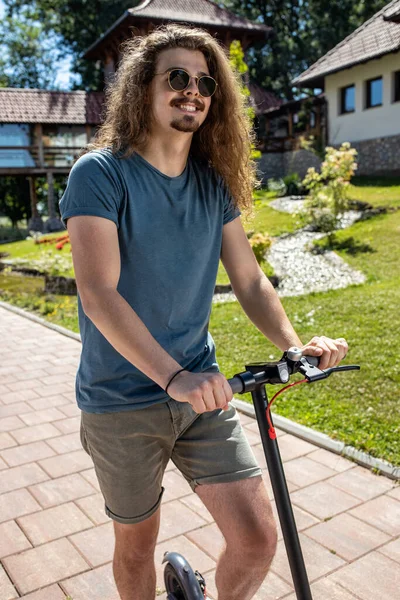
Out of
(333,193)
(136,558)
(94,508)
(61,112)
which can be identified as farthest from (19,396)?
(61,112)

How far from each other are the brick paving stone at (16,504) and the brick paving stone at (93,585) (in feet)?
2.43

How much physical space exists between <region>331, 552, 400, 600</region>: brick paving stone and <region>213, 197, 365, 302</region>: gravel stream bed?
217 inches

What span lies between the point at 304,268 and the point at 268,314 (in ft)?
29.8

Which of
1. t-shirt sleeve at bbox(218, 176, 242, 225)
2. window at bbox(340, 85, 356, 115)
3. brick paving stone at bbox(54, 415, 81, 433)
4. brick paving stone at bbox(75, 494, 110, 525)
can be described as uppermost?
window at bbox(340, 85, 356, 115)

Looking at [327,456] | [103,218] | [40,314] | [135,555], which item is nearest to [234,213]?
[103,218]

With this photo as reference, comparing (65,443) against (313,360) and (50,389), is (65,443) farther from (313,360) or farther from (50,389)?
(313,360)

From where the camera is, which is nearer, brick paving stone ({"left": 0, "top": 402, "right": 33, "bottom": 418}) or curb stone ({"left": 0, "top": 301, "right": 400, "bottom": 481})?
curb stone ({"left": 0, "top": 301, "right": 400, "bottom": 481})

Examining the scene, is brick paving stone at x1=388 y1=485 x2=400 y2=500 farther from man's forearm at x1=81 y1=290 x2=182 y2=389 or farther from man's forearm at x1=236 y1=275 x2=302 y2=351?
man's forearm at x1=81 y1=290 x2=182 y2=389

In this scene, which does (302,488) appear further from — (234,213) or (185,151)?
(185,151)

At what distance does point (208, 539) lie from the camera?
124 inches

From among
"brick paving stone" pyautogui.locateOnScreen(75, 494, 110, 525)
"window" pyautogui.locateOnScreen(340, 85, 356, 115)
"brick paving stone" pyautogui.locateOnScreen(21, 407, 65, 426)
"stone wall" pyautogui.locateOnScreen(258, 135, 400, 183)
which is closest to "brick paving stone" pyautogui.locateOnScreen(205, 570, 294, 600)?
Result: "brick paving stone" pyautogui.locateOnScreen(75, 494, 110, 525)

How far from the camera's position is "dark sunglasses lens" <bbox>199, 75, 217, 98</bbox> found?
2004 mm

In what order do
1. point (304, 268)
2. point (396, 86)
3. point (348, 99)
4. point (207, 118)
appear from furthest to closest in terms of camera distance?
point (348, 99), point (396, 86), point (304, 268), point (207, 118)

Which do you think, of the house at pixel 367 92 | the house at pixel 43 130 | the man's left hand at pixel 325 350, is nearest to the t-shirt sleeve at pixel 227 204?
the man's left hand at pixel 325 350
